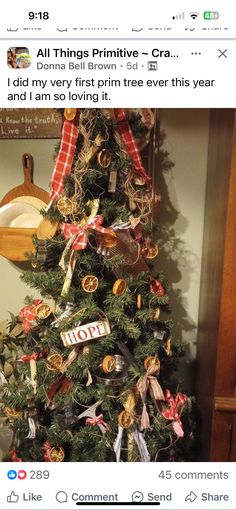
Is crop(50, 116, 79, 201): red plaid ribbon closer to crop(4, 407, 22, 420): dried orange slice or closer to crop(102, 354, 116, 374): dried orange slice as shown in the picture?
crop(102, 354, 116, 374): dried orange slice

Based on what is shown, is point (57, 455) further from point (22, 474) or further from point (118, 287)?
point (118, 287)

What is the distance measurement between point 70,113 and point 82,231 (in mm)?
232

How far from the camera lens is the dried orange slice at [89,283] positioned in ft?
2.37

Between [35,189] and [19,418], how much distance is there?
0.63 m

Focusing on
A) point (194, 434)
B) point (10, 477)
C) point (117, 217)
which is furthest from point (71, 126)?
point (194, 434)

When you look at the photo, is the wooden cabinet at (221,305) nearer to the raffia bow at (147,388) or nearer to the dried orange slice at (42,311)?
the raffia bow at (147,388)

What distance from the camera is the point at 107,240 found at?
729mm

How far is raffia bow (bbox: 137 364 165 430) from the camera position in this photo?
76 centimetres
